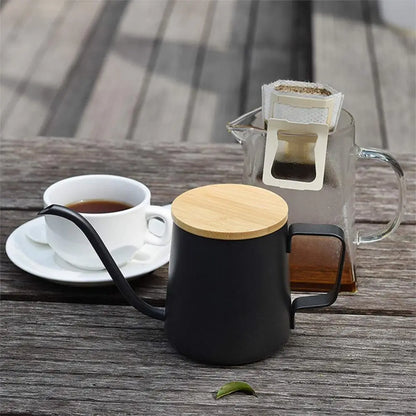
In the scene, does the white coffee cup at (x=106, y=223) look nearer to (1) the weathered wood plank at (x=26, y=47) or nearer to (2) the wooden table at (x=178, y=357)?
(2) the wooden table at (x=178, y=357)

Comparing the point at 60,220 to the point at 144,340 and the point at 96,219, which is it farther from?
the point at 144,340

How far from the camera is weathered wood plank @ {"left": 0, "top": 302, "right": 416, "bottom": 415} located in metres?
0.67

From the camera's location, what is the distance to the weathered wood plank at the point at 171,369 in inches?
26.3

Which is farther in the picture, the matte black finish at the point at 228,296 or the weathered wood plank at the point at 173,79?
the weathered wood plank at the point at 173,79

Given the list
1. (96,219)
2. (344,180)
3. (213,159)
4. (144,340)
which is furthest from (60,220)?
(213,159)

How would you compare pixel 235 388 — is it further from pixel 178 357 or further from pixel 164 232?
pixel 164 232

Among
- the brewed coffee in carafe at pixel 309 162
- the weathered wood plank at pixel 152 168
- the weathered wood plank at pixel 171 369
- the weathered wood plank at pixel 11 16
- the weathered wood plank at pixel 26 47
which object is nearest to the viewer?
the weathered wood plank at pixel 171 369

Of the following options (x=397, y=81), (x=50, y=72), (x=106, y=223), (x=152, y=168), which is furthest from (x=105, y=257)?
(x=50, y=72)

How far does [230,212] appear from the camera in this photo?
2.29 feet

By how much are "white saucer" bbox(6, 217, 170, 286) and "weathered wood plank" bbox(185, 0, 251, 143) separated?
1.49m

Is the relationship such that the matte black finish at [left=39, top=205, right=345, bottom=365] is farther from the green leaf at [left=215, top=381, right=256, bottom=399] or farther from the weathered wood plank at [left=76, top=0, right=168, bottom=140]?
the weathered wood plank at [left=76, top=0, right=168, bottom=140]

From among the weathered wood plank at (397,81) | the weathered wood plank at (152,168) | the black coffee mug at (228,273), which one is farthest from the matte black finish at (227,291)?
the weathered wood plank at (397,81)

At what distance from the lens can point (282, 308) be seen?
2.35 feet

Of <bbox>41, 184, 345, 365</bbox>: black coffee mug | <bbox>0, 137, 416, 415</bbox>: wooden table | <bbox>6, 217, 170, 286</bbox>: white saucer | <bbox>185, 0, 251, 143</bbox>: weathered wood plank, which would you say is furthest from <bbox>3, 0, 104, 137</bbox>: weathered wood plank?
<bbox>41, 184, 345, 365</bbox>: black coffee mug
